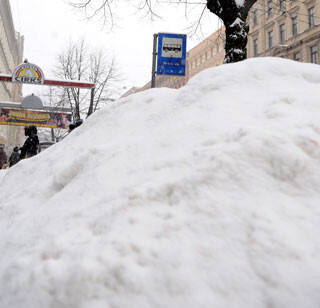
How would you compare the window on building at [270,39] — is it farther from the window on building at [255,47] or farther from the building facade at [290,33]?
the window on building at [255,47]

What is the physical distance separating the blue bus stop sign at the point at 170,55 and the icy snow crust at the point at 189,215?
431 cm

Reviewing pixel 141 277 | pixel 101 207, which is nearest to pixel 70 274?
pixel 141 277

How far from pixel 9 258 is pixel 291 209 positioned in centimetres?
148

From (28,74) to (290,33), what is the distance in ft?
76.7

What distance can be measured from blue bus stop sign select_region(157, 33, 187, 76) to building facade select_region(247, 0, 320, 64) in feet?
56.2

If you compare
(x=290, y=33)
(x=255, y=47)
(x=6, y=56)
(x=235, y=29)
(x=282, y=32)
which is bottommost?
(x=235, y=29)

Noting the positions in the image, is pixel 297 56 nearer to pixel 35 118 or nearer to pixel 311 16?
pixel 311 16

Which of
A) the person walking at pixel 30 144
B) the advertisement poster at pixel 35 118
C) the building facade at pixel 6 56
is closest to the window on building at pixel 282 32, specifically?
the advertisement poster at pixel 35 118

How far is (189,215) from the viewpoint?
1402 mm

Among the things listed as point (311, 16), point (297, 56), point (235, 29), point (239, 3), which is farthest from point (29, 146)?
point (311, 16)

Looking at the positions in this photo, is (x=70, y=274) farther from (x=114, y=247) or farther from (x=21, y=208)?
(x=21, y=208)

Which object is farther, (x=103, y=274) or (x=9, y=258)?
(x=9, y=258)

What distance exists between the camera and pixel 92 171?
197cm

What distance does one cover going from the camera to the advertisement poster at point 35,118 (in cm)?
1909
